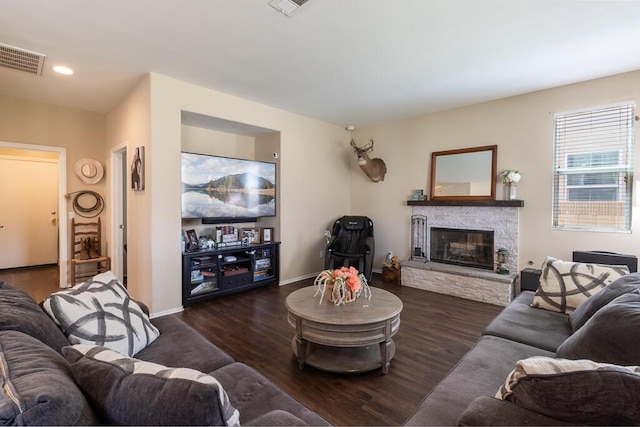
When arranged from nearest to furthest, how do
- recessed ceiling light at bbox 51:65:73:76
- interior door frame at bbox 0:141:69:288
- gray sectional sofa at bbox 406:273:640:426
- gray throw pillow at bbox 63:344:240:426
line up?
1. gray throw pillow at bbox 63:344:240:426
2. gray sectional sofa at bbox 406:273:640:426
3. recessed ceiling light at bbox 51:65:73:76
4. interior door frame at bbox 0:141:69:288

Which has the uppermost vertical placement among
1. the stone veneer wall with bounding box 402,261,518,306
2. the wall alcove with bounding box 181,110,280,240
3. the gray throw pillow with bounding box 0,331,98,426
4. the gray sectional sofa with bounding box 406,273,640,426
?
the wall alcove with bounding box 181,110,280,240

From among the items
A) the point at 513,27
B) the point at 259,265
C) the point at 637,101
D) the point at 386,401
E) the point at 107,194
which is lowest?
the point at 386,401

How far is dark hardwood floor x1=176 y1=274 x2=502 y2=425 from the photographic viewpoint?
192cm

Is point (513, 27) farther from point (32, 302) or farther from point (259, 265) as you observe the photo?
point (259, 265)

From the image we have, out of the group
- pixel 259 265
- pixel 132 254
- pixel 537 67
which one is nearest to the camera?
pixel 537 67

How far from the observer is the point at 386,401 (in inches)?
76.5

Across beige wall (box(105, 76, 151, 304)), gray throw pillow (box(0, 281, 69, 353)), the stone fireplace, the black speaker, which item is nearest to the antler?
the stone fireplace

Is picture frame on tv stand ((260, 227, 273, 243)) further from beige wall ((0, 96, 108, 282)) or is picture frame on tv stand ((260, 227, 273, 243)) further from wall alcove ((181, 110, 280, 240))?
beige wall ((0, 96, 108, 282))

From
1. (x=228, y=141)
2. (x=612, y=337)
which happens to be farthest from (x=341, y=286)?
(x=228, y=141)

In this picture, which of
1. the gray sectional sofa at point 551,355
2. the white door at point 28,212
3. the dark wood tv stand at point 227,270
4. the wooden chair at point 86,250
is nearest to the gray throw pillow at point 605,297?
the gray sectional sofa at point 551,355

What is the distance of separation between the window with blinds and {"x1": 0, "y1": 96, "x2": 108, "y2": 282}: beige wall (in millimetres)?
6577

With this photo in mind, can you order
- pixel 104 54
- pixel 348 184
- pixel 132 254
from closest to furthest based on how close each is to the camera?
pixel 104 54 → pixel 132 254 → pixel 348 184

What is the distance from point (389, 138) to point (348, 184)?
3.87 feet

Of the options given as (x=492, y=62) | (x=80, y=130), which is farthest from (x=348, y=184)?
(x=80, y=130)
